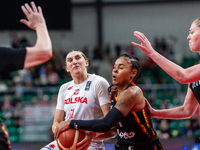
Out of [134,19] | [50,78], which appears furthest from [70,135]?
[134,19]

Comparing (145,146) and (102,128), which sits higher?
(102,128)

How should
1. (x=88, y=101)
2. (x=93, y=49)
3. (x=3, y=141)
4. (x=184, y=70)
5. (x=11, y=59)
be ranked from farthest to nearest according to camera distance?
1. (x=93, y=49)
2. (x=88, y=101)
3. (x=184, y=70)
4. (x=3, y=141)
5. (x=11, y=59)

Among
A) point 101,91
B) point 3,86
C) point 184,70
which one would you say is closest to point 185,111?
point 184,70

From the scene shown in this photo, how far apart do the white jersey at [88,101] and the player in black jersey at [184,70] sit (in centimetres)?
80

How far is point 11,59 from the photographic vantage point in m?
2.19

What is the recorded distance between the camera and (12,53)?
2199mm

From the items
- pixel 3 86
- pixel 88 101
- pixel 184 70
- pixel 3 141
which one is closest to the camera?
pixel 3 141

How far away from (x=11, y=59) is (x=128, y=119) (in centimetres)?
163

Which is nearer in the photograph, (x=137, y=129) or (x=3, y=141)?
(x=3, y=141)

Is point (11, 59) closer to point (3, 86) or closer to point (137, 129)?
point (137, 129)

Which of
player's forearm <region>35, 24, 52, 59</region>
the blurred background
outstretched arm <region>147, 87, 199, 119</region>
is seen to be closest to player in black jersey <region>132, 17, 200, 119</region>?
outstretched arm <region>147, 87, 199, 119</region>

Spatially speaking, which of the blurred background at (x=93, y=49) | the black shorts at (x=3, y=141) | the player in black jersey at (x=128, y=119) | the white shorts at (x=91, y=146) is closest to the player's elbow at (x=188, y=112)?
the player in black jersey at (x=128, y=119)

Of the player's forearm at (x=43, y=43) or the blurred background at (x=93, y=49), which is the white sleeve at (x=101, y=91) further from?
the blurred background at (x=93, y=49)

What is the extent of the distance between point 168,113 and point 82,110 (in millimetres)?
1257
